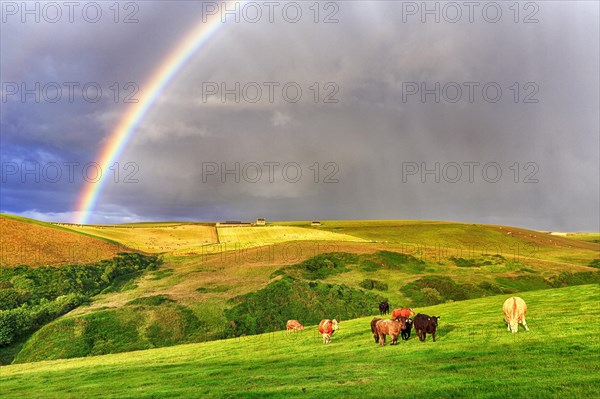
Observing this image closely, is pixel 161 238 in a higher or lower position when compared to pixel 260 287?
higher

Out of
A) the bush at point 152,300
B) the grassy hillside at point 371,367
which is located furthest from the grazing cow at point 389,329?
the bush at point 152,300

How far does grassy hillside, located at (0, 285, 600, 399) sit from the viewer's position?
16297 mm

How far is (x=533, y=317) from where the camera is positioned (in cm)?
2750

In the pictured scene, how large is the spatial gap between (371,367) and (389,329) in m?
5.07

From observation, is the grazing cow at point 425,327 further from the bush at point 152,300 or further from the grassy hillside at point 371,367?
the bush at point 152,300

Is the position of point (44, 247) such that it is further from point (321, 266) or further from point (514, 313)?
point (514, 313)

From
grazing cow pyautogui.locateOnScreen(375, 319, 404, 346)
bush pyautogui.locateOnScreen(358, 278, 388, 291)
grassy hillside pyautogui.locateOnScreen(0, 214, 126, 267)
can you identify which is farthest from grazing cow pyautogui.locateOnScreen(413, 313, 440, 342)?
grassy hillside pyautogui.locateOnScreen(0, 214, 126, 267)

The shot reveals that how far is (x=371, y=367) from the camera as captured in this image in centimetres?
2070

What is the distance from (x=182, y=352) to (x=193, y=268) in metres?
39.1

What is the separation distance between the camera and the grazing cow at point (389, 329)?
990 inches

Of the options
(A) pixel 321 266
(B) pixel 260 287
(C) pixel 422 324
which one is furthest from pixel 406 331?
(A) pixel 321 266

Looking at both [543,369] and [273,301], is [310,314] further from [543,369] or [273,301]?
[543,369]

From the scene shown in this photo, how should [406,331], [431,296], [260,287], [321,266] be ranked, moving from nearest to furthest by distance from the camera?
1. [406,331]
2. [431,296]
3. [260,287]
4. [321,266]

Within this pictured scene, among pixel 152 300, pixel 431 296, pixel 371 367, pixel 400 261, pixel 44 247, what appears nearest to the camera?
pixel 371 367
